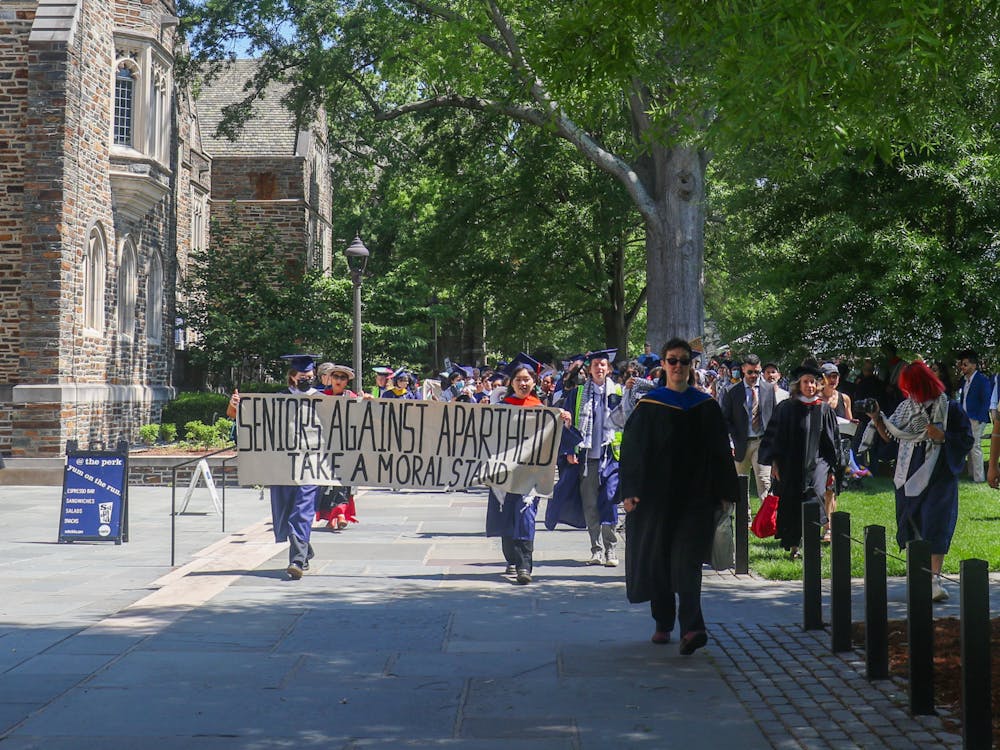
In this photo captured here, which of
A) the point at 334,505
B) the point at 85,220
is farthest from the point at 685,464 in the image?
the point at 85,220

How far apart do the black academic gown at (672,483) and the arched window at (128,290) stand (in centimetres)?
2106

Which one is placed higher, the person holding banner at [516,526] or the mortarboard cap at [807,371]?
the mortarboard cap at [807,371]

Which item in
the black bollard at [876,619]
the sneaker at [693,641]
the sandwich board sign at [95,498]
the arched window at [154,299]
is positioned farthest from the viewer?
the arched window at [154,299]

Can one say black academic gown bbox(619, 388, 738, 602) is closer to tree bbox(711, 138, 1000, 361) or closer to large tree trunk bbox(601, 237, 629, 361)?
tree bbox(711, 138, 1000, 361)

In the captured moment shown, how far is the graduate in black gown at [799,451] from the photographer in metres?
11.6

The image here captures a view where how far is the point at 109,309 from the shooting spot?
25578mm

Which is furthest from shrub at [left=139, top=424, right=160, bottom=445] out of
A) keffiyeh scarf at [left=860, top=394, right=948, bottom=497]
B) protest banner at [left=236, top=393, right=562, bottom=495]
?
keffiyeh scarf at [left=860, top=394, right=948, bottom=497]

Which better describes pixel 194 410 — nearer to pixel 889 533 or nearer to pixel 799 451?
pixel 889 533

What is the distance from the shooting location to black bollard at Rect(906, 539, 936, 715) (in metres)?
5.93

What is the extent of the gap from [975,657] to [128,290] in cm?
2427

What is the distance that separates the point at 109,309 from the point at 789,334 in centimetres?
1403

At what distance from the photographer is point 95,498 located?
13.1 metres

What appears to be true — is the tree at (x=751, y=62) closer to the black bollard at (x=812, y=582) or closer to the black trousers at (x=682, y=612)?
the black bollard at (x=812, y=582)

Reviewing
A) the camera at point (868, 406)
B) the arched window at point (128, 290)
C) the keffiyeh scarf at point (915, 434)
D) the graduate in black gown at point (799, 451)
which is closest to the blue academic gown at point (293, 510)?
the graduate in black gown at point (799, 451)
